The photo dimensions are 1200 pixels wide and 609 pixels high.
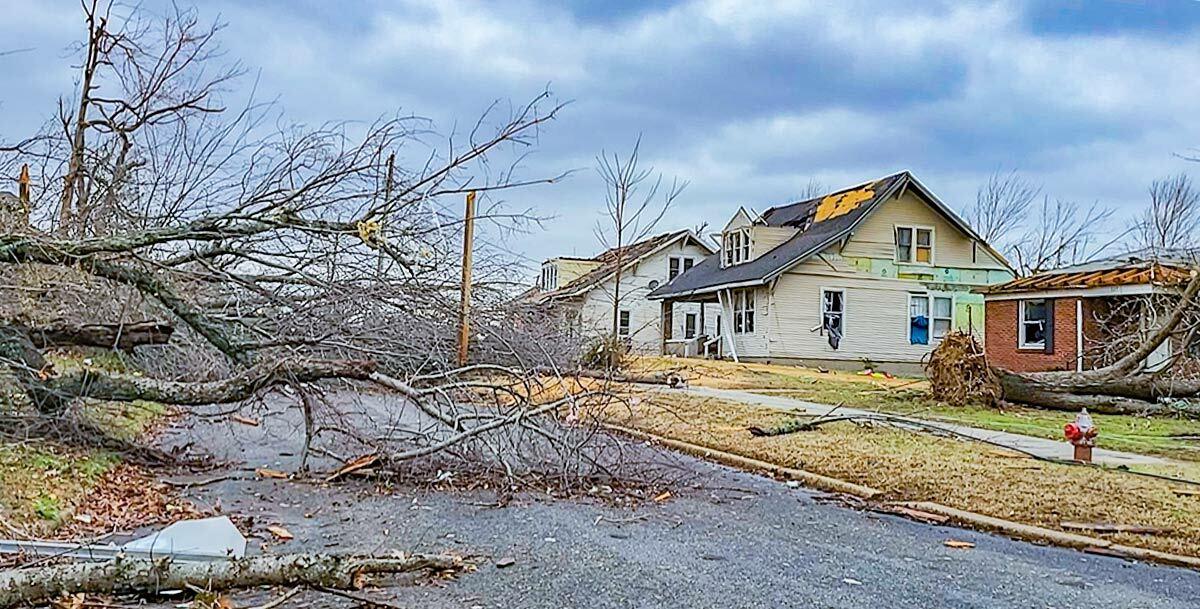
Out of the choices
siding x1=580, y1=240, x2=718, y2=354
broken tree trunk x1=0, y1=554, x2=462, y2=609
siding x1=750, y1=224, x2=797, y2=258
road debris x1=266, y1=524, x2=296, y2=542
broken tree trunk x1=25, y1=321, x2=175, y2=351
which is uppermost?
siding x1=750, y1=224, x2=797, y2=258

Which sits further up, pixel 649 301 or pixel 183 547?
pixel 649 301

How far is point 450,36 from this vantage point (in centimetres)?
916

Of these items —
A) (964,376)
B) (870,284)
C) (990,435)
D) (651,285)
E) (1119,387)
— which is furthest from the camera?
(651,285)

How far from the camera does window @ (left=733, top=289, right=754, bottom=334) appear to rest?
27250 mm

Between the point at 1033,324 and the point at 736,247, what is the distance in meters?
9.35

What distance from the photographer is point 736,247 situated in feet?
96.9

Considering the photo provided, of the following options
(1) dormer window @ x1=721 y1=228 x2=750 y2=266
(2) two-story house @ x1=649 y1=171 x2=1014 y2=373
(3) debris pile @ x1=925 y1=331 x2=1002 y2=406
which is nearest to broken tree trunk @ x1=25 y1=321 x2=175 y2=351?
(3) debris pile @ x1=925 y1=331 x2=1002 y2=406

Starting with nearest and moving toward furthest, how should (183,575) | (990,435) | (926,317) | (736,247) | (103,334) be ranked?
(183,575), (103,334), (990,435), (926,317), (736,247)

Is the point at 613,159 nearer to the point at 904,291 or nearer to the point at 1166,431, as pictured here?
the point at 904,291

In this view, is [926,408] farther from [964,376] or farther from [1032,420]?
[1032,420]

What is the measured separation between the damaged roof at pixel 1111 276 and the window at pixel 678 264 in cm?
1370

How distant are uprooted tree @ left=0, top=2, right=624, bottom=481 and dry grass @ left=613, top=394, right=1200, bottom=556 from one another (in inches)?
96.1

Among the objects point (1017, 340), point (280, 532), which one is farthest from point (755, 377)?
point (280, 532)

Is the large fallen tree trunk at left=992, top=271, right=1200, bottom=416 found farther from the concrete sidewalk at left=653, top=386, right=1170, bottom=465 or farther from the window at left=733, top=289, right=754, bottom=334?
the window at left=733, top=289, right=754, bottom=334
